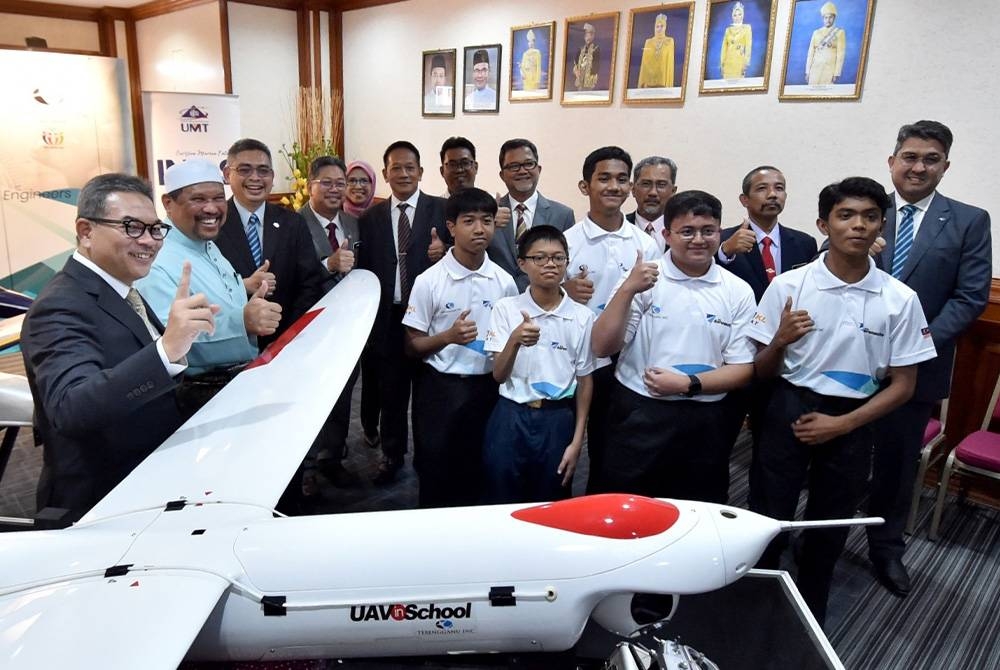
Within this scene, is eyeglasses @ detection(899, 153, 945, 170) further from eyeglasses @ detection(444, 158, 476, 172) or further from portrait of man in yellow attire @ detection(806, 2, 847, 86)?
eyeglasses @ detection(444, 158, 476, 172)

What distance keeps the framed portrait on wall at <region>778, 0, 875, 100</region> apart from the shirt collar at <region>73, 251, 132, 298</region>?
385 cm

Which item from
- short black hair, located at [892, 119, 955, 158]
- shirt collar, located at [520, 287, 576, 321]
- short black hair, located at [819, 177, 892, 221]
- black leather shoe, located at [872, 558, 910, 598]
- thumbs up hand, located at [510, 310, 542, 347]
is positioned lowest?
black leather shoe, located at [872, 558, 910, 598]

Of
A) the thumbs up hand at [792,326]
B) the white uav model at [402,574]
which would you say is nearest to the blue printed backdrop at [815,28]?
the thumbs up hand at [792,326]

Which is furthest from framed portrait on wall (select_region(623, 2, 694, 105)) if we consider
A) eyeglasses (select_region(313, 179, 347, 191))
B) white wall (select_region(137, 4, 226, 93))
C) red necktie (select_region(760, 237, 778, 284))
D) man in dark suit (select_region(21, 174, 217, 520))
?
white wall (select_region(137, 4, 226, 93))

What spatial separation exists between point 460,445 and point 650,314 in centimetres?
97

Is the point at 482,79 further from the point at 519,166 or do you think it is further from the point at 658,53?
the point at 519,166

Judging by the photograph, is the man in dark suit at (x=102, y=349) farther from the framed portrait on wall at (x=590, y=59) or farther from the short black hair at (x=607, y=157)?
the framed portrait on wall at (x=590, y=59)

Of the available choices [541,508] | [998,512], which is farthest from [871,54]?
[541,508]

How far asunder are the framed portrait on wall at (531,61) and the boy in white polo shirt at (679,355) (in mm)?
3526

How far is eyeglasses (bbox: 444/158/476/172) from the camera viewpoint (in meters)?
3.65

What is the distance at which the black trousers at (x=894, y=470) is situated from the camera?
2.79 m

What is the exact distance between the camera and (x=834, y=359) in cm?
210

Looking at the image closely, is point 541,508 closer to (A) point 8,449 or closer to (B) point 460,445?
(B) point 460,445

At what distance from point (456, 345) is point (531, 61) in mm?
3706
